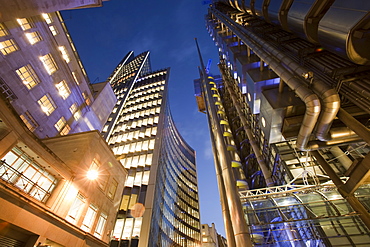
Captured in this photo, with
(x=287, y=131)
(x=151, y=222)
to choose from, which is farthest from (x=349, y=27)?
(x=151, y=222)

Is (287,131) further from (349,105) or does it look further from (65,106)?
(65,106)

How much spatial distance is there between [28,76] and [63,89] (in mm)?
5440

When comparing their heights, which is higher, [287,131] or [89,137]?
[89,137]

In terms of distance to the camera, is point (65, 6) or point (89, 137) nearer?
point (89, 137)

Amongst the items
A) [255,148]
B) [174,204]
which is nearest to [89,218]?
[255,148]

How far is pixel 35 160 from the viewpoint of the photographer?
12219 millimetres

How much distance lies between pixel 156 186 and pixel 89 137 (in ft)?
69.3

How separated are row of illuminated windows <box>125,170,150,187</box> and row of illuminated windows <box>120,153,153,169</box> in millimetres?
1706

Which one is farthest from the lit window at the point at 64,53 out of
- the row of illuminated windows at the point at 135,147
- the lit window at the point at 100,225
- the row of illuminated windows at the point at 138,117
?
the row of illuminated windows at the point at 138,117

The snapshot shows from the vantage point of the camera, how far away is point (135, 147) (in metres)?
43.1

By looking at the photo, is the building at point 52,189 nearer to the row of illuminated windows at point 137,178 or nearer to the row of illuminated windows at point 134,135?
the row of illuminated windows at point 137,178

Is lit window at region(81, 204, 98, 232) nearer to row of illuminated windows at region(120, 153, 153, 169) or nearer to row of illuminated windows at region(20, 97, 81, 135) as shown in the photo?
row of illuminated windows at region(20, 97, 81, 135)

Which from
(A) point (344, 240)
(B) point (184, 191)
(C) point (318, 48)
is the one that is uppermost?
(B) point (184, 191)

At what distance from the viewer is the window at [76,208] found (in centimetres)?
1332
